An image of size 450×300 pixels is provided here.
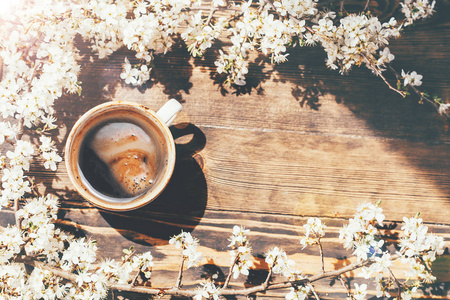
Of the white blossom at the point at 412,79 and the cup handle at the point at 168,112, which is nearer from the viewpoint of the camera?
the cup handle at the point at 168,112

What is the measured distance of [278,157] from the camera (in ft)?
5.04

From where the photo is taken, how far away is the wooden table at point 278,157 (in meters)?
1.51

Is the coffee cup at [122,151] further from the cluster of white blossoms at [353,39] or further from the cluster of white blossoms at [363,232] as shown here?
the cluster of white blossoms at [363,232]

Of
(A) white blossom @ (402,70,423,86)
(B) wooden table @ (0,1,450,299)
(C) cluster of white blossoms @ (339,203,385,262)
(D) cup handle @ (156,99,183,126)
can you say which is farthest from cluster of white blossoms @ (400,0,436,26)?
(D) cup handle @ (156,99,183,126)

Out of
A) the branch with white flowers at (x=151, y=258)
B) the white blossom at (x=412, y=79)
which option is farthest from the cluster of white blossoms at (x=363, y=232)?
the white blossom at (x=412, y=79)

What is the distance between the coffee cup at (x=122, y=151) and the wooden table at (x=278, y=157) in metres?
0.17

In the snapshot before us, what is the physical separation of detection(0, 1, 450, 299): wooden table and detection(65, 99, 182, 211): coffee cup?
0.55ft

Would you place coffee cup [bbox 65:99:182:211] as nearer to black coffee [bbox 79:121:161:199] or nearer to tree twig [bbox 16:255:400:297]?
black coffee [bbox 79:121:161:199]

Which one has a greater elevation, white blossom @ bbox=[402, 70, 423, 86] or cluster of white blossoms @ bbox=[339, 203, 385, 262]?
white blossom @ bbox=[402, 70, 423, 86]

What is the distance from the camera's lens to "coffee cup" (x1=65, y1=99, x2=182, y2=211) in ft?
4.24

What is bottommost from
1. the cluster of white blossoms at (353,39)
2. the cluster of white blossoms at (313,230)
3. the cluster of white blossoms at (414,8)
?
the cluster of white blossoms at (313,230)

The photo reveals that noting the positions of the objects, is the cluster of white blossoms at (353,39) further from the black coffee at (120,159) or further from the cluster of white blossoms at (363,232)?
the black coffee at (120,159)

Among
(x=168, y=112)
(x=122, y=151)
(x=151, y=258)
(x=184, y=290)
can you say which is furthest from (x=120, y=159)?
(x=184, y=290)

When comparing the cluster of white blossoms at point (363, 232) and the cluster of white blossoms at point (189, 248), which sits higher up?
the cluster of white blossoms at point (363, 232)
